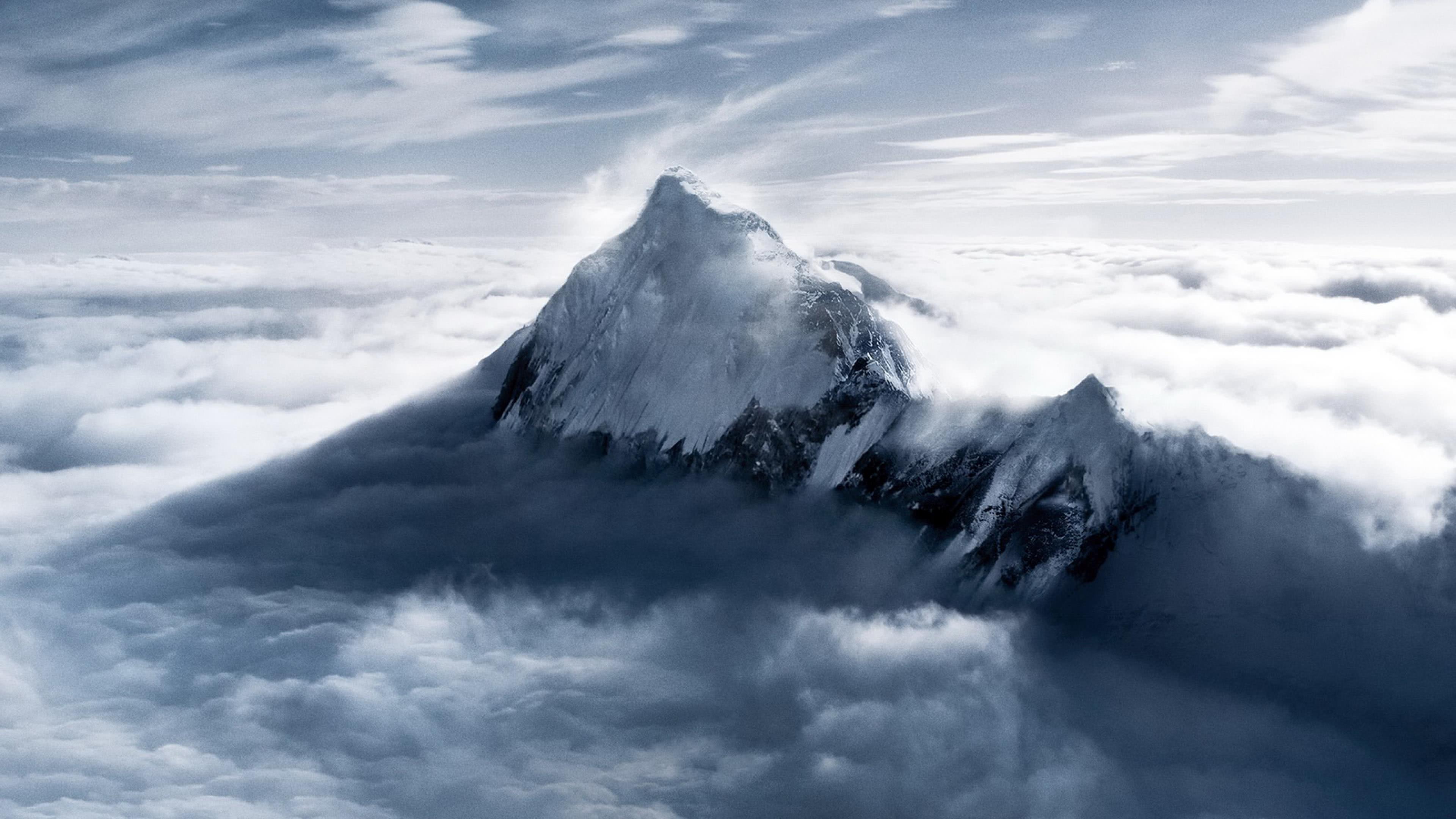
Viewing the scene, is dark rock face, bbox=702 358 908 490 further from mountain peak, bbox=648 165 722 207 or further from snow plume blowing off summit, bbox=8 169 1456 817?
mountain peak, bbox=648 165 722 207

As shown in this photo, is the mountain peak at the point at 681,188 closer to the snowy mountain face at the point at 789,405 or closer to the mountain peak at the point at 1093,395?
the snowy mountain face at the point at 789,405

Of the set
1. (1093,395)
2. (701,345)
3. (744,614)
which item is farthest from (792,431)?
(1093,395)

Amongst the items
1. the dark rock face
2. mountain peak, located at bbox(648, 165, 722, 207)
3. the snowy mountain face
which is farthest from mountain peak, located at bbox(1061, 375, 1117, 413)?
mountain peak, located at bbox(648, 165, 722, 207)

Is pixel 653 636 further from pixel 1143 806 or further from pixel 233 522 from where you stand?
pixel 233 522

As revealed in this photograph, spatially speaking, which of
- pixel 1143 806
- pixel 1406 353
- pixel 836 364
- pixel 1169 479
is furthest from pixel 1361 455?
pixel 1406 353

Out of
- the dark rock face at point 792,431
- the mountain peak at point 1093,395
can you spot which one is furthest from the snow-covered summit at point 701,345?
the mountain peak at point 1093,395

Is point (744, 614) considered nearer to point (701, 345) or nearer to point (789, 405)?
point (789, 405)
